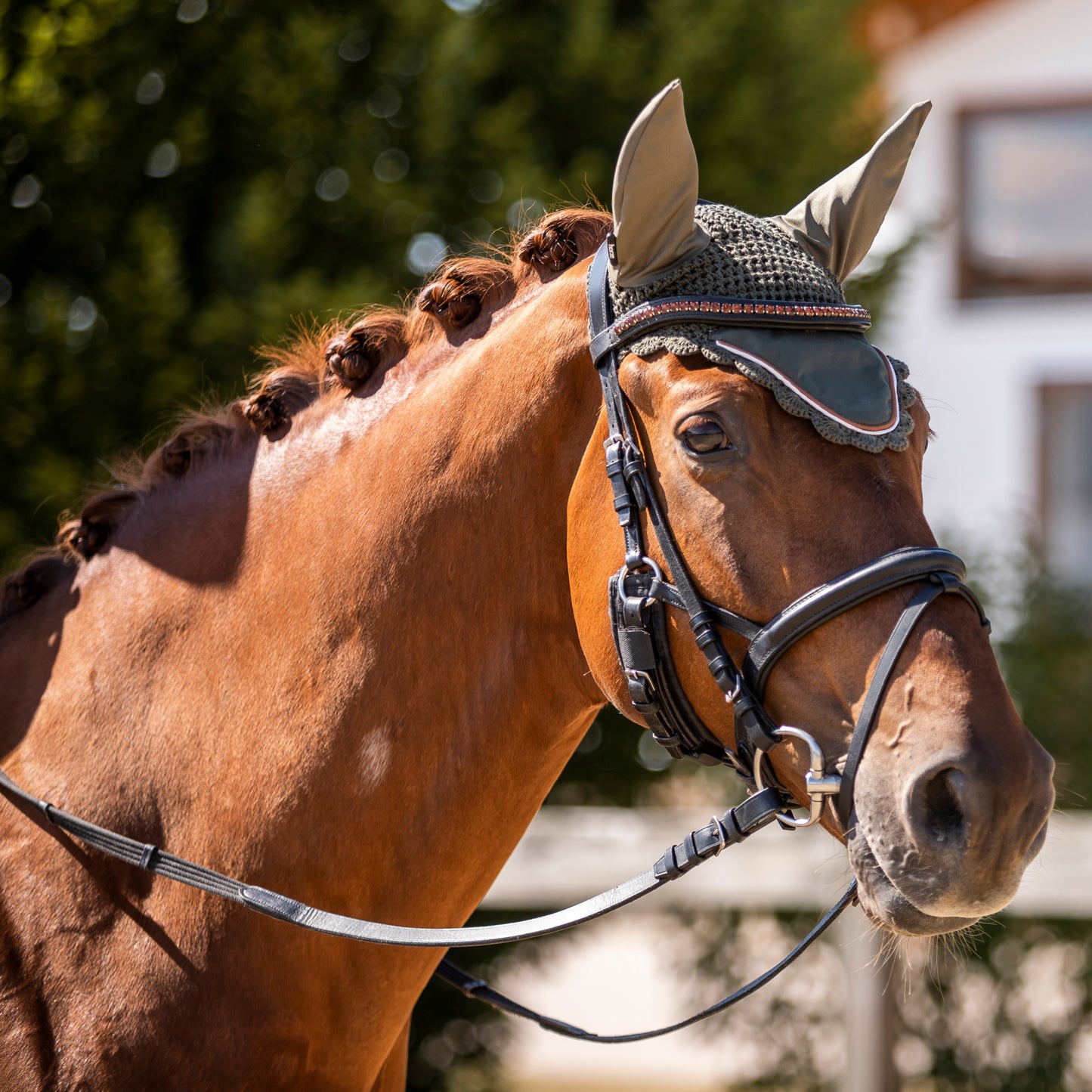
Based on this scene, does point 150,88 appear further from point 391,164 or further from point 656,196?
point 656,196

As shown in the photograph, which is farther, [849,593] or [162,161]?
[162,161]

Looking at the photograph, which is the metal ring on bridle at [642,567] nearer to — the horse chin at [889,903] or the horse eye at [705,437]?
the horse eye at [705,437]

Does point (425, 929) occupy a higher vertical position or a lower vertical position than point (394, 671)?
lower

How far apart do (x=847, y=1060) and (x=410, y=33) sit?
4.35 meters

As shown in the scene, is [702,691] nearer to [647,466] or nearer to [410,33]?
[647,466]

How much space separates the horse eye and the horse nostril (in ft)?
1.86

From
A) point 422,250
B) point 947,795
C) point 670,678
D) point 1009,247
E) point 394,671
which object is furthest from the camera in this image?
point 1009,247

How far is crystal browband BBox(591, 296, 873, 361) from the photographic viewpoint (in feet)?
6.07

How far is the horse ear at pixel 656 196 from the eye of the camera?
181 cm

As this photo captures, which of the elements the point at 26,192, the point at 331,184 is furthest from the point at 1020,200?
the point at 26,192

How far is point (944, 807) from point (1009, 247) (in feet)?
36.1

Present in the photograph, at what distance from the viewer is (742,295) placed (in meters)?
1.88

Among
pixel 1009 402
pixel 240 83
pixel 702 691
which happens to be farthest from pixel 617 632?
pixel 1009 402

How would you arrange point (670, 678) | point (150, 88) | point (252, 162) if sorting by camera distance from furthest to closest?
point (252, 162) → point (150, 88) → point (670, 678)
